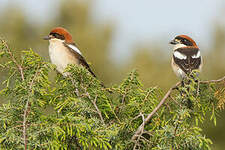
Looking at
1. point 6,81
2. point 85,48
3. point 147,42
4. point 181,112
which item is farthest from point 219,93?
point 85,48

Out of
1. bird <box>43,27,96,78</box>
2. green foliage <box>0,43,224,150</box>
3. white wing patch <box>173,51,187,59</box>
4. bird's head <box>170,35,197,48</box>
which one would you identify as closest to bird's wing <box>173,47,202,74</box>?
white wing patch <box>173,51,187,59</box>

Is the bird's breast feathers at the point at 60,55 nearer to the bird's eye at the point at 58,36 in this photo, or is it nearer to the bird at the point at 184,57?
the bird's eye at the point at 58,36

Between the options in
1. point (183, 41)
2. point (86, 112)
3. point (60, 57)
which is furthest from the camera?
point (183, 41)

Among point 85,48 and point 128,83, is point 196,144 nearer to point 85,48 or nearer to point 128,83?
point 128,83

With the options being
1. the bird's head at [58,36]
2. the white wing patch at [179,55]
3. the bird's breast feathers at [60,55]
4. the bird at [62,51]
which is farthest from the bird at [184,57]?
the bird's head at [58,36]

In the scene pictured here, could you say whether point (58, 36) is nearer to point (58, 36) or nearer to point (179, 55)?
point (58, 36)

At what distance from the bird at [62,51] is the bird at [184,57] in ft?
4.12

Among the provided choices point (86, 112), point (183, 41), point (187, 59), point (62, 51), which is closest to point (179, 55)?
point (187, 59)

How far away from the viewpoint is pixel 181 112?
187cm

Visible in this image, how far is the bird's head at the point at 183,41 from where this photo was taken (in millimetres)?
5625

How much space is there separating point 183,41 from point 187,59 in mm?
827

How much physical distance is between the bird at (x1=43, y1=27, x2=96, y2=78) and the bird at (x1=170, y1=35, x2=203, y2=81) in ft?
4.12

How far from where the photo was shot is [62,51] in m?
4.88

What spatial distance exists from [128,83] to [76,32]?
923 inches
